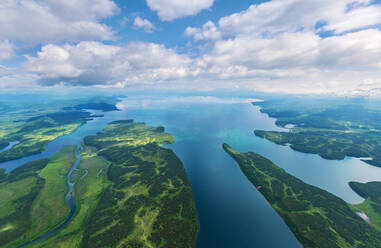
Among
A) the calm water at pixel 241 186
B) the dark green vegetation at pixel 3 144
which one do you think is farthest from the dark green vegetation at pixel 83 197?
the dark green vegetation at pixel 3 144

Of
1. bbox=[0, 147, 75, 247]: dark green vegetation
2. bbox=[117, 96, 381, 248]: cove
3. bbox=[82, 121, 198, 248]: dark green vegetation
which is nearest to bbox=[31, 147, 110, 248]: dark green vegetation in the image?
bbox=[82, 121, 198, 248]: dark green vegetation

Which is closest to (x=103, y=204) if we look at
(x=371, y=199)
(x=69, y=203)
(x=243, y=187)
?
(x=69, y=203)

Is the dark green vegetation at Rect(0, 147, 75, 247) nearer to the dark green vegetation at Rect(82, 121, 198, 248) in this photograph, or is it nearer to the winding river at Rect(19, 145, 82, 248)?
the winding river at Rect(19, 145, 82, 248)

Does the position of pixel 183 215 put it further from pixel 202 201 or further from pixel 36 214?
pixel 36 214

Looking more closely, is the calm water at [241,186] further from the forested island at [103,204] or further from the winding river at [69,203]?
the winding river at [69,203]

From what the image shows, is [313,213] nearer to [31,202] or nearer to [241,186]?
[241,186]
